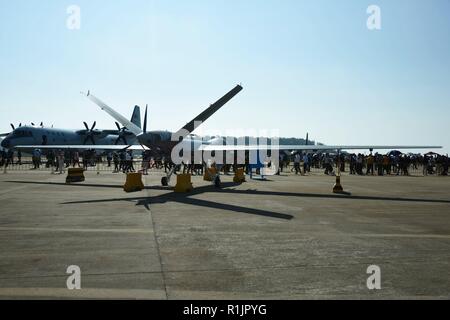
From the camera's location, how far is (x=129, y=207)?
47.9 ft

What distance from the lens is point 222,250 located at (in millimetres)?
8344

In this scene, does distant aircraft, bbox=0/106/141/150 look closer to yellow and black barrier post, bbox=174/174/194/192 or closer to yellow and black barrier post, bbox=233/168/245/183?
yellow and black barrier post, bbox=233/168/245/183

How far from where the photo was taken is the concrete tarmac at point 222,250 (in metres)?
5.97

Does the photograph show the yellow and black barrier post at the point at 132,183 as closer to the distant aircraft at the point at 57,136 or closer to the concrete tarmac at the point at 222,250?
the concrete tarmac at the point at 222,250

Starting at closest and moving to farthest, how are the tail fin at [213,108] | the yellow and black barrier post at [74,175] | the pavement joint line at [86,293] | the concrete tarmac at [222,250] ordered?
the pavement joint line at [86,293] < the concrete tarmac at [222,250] < the tail fin at [213,108] < the yellow and black barrier post at [74,175]

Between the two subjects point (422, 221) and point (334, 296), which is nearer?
point (334, 296)

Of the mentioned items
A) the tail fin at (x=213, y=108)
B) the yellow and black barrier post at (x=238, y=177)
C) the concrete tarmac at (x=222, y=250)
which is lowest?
the concrete tarmac at (x=222, y=250)

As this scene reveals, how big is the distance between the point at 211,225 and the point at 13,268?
5.42 m

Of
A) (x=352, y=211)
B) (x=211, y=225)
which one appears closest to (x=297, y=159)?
(x=352, y=211)

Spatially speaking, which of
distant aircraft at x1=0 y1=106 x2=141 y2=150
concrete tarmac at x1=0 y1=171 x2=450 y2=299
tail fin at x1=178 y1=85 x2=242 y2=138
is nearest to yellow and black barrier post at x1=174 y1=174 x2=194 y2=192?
tail fin at x1=178 y1=85 x2=242 y2=138

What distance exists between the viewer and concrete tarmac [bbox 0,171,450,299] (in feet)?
19.6

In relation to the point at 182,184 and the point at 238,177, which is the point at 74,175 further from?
the point at 238,177

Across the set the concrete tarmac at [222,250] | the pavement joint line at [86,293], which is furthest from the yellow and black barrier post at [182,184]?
the pavement joint line at [86,293]
